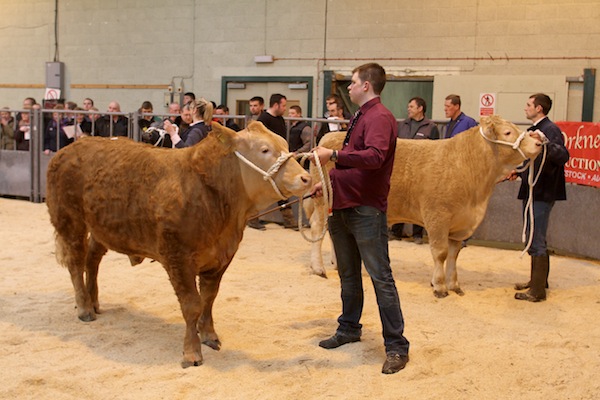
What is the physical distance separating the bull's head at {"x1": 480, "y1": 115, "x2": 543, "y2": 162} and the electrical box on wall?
12.4m

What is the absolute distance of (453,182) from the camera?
6.70m

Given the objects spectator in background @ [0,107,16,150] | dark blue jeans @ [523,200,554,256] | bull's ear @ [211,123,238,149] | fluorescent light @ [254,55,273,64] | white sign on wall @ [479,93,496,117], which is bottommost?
dark blue jeans @ [523,200,554,256]

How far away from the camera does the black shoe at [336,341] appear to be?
495cm

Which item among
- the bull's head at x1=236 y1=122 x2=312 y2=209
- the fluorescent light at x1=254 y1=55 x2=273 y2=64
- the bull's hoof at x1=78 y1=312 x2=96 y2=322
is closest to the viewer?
the bull's head at x1=236 y1=122 x2=312 y2=209

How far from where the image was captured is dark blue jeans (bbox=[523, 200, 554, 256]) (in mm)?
6543

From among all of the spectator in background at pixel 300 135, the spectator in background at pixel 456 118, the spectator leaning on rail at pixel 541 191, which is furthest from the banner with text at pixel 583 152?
the spectator in background at pixel 300 135

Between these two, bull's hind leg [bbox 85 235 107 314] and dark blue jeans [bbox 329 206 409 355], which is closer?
dark blue jeans [bbox 329 206 409 355]

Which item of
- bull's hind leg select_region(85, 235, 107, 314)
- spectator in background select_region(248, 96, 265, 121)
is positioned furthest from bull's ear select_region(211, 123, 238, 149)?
spectator in background select_region(248, 96, 265, 121)

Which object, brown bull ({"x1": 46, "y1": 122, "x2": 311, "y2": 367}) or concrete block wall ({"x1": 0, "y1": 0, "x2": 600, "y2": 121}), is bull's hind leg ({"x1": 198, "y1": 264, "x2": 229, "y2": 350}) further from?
concrete block wall ({"x1": 0, "y1": 0, "x2": 600, "y2": 121})

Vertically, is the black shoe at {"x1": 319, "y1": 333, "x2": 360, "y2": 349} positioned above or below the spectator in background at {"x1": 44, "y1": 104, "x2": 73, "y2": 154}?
below

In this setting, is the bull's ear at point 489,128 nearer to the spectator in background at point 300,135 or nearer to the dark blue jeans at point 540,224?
the dark blue jeans at point 540,224

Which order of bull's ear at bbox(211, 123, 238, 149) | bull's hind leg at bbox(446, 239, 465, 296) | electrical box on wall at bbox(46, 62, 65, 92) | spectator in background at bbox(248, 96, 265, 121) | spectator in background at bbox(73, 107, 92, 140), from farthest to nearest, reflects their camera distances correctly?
1. electrical box on wall at bbox(46, 62, 65, 92)
2. spectator in background at bbox(73, 107, 92, 140)
3. spectator in background at bbox(248, 96, 265, 121)
4. bull's hind leg at bbox(446, 239, 465, 296)
5. bull's ear at bbox(211, 123, 238, 149)

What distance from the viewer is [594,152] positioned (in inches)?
328

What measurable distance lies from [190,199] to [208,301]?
84 centimetres
